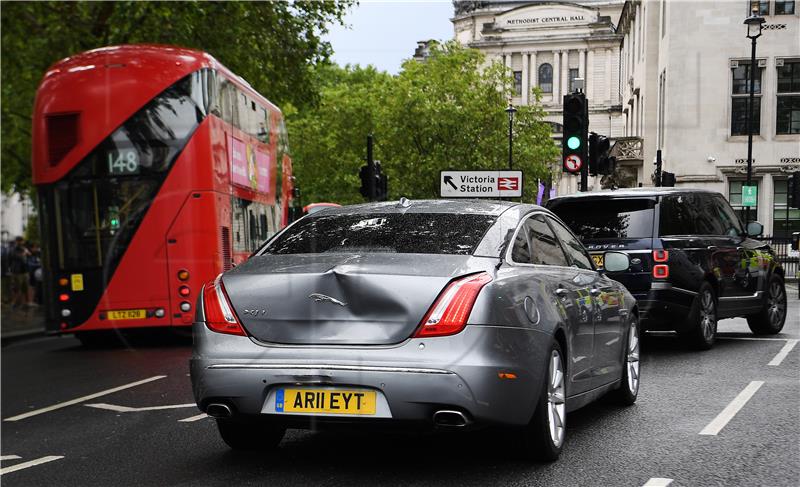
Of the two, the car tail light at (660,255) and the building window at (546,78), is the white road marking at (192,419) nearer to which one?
the car tail light at (660,255)

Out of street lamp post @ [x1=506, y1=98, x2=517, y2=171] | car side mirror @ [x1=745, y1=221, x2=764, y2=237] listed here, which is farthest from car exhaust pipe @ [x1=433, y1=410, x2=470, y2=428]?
street lamp post @ [x1=506, y1=98, x2=517, y2=171]

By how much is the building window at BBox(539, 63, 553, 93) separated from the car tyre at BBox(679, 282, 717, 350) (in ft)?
96.6

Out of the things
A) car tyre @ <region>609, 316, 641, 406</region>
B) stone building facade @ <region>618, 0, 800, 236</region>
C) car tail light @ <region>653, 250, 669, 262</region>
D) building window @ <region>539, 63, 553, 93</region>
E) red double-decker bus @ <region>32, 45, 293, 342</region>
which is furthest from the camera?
building window @ <region>539, 63, 553, 93</region>

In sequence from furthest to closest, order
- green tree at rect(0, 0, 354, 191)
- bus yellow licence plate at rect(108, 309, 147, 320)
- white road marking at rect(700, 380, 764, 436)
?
green tree at rect(0, 0, 354, 191) → bus yellow licence plate at rect(108, 309, 147, 320) → white road marking at rect(700, 380, 764, 436)

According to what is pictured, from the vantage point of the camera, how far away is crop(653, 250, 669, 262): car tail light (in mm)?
11055

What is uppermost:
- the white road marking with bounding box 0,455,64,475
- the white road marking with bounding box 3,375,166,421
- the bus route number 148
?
the bus route number 148

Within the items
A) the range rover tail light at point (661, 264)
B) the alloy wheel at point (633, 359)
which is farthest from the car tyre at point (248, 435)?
the range rover tail light at point (661, 264)

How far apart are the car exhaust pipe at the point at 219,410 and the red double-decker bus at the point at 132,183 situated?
892 cm

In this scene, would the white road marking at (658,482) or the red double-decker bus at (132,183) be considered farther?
the red double-decker bus at (132,183)

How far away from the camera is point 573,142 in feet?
55.1

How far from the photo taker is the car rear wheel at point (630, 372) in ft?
25.1

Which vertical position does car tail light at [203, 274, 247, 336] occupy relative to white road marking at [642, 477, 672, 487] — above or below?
above

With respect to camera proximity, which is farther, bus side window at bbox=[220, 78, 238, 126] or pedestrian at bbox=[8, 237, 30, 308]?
pedestrian at bbox=[8, 237, 30, 308]

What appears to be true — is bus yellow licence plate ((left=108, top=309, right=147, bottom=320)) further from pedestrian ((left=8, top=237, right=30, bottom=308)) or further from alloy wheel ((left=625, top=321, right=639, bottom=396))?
pedestrian ((left=8, top=237, right=30, bottom=308))
